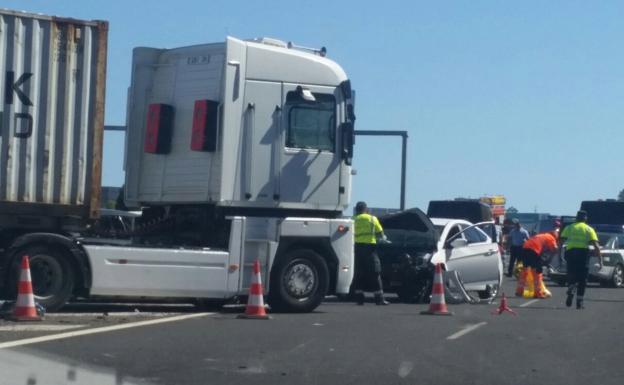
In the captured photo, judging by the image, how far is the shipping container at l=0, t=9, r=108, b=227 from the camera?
48.3ft

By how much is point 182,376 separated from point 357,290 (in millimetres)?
10136

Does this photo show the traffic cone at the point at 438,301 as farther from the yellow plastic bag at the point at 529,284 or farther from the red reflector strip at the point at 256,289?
the yellow plastic bag at the point at 529,284

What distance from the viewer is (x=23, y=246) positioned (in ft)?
48.8

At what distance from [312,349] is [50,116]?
15.6 ft

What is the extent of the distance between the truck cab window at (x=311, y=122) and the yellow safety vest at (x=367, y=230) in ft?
9.78

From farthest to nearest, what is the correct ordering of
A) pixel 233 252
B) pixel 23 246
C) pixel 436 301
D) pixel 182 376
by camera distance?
pixel 436 301 < pixel 233 252 < pixel 23 246 < pixel 182 376

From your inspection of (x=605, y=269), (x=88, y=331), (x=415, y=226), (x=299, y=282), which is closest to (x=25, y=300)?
(x=88, y=331)

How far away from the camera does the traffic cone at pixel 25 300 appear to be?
1416 cm

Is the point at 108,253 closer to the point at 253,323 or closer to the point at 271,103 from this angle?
the point at 253,323

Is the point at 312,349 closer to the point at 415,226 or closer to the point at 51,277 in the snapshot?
the point at 51,277

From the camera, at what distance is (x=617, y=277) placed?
32.5 meters

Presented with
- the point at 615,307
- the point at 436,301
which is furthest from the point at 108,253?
the point at 615,307

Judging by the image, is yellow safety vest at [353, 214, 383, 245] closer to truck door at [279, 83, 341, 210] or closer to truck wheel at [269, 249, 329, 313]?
truck door at [279, 83, 341, 210]

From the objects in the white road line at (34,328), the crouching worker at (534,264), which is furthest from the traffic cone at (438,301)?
the crouching worker at (534,264)
